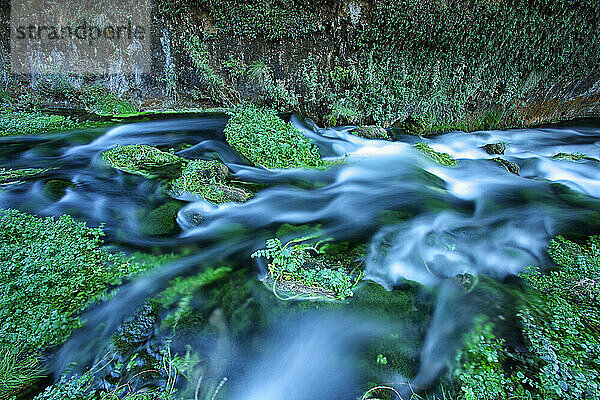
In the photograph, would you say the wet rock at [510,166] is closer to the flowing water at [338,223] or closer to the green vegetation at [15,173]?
the flowing water at [338,223]

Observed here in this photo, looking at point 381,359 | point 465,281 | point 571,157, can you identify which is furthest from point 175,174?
point 571,157

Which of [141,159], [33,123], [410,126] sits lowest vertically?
[141,159]

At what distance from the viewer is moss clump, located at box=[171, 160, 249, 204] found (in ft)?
14.8

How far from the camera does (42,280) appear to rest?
2.93 metres

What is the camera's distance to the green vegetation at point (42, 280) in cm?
247

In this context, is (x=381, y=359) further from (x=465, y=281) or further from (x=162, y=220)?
(x=162, y=220)

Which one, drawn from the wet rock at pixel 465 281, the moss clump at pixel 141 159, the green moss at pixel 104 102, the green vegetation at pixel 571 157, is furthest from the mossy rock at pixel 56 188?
the green vegetation at pixel 571 157

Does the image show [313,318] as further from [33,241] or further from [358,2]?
[358,2]

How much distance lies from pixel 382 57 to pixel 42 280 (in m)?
6.69

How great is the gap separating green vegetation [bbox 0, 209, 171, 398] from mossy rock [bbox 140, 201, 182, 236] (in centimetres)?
53

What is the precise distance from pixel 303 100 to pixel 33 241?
5.63m

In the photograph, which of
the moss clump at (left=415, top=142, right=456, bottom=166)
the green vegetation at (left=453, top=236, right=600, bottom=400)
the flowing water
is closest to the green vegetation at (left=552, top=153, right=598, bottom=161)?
the flowing water

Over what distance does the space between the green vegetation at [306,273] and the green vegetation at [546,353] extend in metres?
1.10

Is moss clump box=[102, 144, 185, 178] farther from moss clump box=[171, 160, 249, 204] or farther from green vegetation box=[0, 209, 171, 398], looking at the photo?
green vegetation box=[0, 209, 171, 398]
